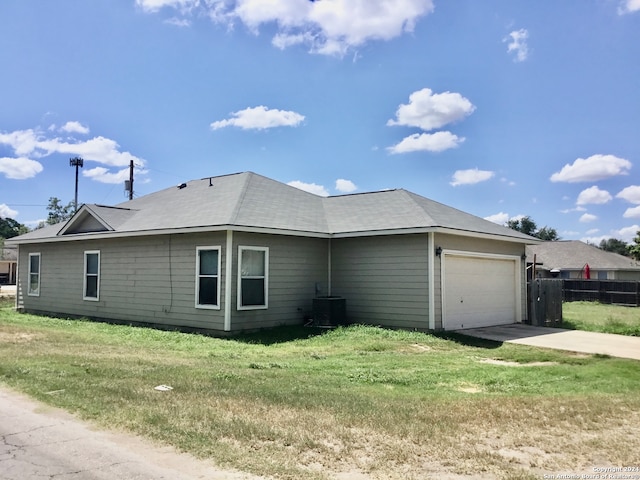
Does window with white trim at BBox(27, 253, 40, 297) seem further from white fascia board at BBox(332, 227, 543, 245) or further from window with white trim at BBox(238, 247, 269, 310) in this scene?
white fascia board at BBox(332, 227, 543, 245)

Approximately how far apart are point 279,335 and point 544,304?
29.3 feet

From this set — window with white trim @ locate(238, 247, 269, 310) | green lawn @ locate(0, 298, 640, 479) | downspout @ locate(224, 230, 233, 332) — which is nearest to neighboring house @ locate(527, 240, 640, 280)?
window with white trim @ locate(238, 247, 269, 310)

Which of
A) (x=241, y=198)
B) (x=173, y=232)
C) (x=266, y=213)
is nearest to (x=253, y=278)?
(x=266, y=213)

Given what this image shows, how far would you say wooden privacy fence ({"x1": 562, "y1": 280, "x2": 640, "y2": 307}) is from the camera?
28502 mm

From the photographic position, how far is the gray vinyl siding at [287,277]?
13.7 meters

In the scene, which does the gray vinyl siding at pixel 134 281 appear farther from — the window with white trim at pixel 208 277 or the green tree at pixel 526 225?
the green tree at pixel 526 225

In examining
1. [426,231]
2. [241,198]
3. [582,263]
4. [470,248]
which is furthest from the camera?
[582,263]

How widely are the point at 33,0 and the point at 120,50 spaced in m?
3.20

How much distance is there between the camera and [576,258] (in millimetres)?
42625

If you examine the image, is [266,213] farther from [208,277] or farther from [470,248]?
[470,248]

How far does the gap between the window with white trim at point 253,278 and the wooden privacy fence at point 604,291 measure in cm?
2212

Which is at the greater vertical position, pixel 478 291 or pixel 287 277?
pixel 287 277

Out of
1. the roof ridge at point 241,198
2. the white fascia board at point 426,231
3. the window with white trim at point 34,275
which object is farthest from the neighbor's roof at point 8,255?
the white fascia board at point 426,231

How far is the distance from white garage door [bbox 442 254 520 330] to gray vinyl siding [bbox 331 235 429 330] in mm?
755
